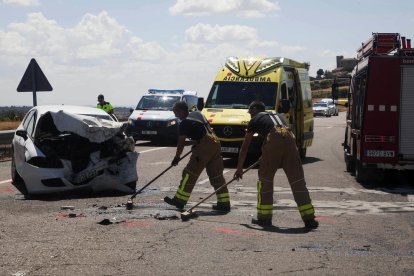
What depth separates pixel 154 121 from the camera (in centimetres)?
2622

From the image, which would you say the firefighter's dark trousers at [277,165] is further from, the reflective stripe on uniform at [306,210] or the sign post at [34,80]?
the sign post at [34,80]

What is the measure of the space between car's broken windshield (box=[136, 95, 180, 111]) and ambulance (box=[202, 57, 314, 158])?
26.5 ft

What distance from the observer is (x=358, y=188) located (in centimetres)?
1395

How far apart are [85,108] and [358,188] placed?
5.29 m

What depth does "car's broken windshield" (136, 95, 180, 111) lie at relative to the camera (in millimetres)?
27516

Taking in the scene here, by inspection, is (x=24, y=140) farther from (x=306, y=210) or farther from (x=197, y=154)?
(x=306, y=210)

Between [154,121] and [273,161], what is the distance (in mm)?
17012

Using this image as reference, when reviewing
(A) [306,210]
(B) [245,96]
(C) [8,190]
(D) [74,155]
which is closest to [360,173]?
(B) [245,96]

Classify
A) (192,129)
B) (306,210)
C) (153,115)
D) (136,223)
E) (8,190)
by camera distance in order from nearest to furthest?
(306,210)
(136,223)
(192,129)
(8,190)
(153,115)

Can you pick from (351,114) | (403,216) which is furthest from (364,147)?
(403,216)

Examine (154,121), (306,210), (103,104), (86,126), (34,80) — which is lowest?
(306,210)

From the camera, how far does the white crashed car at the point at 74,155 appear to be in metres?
12.1

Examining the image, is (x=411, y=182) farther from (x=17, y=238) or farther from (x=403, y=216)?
(x=17, y=238)

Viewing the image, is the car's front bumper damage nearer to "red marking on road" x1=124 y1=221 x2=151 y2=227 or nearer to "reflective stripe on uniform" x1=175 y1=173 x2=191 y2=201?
"reflective stripe on uniform" x1=175 y1=173 x2=191 y2=201
